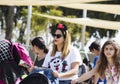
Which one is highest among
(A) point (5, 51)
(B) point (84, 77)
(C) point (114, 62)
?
(A) point (5, 51)

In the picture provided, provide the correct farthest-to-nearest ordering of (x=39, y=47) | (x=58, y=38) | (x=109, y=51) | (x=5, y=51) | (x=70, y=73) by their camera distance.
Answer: (x=39, y=47) < (x=58, y=38) < (x=109, y=51) < (x=70, y=73) < (x=5, y=51)

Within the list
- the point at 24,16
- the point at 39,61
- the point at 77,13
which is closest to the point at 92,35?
the point at 77,13

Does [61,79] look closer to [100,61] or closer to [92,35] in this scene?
[100,61]

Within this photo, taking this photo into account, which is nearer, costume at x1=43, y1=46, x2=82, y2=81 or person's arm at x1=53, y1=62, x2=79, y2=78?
person's arm at x1=53, y1=62, x2=79, y2=78

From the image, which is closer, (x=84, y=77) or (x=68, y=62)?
(x=84, y=77)

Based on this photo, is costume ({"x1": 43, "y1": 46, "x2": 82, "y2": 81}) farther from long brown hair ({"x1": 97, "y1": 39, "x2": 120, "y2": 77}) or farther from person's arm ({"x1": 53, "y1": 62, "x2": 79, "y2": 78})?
long brown hair ({"x1": 97, "y1": 39, "x2": 120, "y2": 77})

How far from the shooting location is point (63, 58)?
5.31 m

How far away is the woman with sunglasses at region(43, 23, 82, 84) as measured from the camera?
520 cm

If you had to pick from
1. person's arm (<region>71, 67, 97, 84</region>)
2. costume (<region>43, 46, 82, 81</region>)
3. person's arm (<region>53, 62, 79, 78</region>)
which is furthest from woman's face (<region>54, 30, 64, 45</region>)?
person's arm (<region>71, 67, 97, 84</region>)

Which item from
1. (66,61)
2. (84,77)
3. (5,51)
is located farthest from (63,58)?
(5,51)

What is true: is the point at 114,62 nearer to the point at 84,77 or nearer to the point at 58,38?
the point at 84,77

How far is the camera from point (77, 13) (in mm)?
31562

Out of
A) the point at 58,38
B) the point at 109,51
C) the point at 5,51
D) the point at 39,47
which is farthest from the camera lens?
the point at 39,47

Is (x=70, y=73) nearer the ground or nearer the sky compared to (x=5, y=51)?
nearer the ground
